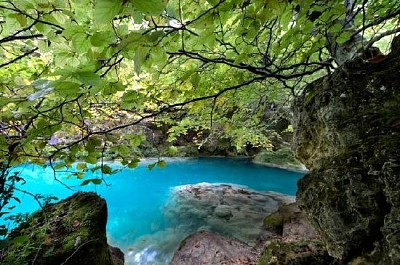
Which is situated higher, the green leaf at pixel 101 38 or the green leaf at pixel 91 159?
the green leaf at pixel 101 38

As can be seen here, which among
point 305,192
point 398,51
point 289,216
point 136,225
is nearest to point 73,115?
point 305,192

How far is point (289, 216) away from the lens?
21.1 ft

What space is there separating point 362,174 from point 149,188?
469 inches

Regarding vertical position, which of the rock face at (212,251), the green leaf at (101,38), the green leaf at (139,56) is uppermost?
the green leaf at (101,38)

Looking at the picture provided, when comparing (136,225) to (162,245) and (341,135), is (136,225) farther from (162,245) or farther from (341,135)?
(341,135)

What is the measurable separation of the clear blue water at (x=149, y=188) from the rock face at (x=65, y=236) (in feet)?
7.42

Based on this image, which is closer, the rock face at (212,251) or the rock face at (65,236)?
the rock face at (65,236)

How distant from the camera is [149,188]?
12.8 meters

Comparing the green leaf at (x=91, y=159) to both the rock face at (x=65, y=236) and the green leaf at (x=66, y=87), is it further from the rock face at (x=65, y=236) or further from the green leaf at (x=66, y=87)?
the rock face at (x=65, y=236)

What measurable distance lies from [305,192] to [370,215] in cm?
48

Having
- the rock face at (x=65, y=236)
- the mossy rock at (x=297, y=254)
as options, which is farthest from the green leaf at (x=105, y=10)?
the mossy rock at (x=297, y=254)

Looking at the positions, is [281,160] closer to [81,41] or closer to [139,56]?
[139,56]

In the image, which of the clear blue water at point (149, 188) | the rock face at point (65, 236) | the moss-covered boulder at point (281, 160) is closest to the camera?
the rock face at point (65, 236)

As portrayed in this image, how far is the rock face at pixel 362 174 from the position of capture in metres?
1.54
